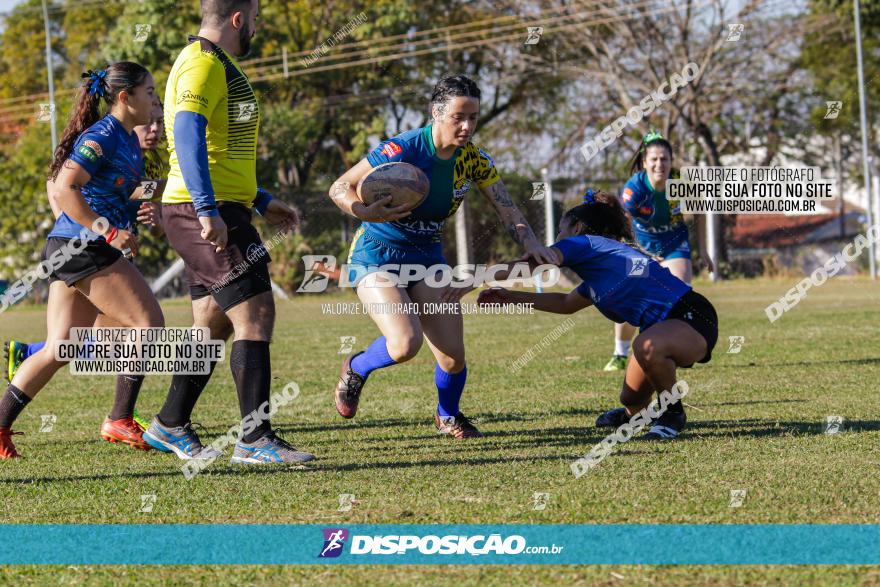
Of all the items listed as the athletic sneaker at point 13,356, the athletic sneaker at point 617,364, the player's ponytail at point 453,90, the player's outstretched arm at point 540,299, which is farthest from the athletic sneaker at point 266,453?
the athletic sneaker at point 617,364

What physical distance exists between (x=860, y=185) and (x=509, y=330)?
99.2 feet

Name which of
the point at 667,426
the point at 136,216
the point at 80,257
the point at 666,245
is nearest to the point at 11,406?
the point at 80,257

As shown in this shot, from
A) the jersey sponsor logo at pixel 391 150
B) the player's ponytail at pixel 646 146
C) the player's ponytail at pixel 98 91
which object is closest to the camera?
the jersey sponsor logo at pixel 391 150

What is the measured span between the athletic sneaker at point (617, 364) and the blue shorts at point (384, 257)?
387 centimetres

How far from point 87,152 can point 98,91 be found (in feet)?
1.51

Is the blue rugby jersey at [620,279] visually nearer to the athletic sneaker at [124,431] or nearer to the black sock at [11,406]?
the athletic sneaker at [124,431]

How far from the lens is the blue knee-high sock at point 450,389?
6.59 metres

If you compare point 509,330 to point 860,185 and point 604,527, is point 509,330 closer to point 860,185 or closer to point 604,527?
point 604,527

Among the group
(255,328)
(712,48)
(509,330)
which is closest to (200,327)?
(255,328)

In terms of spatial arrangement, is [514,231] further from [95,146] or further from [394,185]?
[95,146]

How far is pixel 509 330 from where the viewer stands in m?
14.9

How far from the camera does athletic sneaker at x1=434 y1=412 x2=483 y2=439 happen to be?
21.3ft

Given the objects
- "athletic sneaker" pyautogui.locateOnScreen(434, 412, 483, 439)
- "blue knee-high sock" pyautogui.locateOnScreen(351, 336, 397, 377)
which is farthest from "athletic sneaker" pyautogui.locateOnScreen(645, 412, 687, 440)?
"blue knee-high sock" pyautogui.locateOnScreen(351, 336, 397, 377)

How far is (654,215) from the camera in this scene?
32.9 ft
